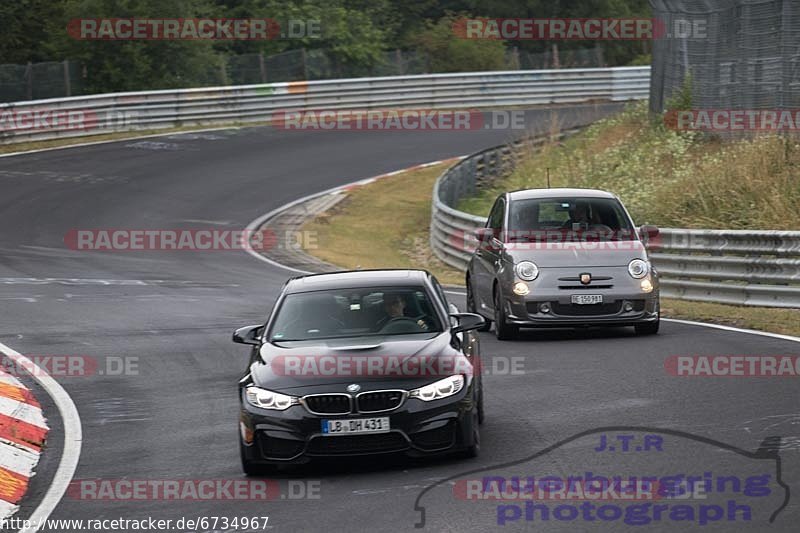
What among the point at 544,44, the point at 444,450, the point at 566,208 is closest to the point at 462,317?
the point at 444,450

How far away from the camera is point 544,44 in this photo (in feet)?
235

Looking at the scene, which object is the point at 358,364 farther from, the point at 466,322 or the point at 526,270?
the point at 526,270

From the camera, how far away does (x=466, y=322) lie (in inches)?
419

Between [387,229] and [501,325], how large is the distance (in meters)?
16.6

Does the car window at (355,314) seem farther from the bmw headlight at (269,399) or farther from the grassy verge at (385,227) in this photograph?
the grassy verge at (385,227)

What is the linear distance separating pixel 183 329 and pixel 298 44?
133 ft

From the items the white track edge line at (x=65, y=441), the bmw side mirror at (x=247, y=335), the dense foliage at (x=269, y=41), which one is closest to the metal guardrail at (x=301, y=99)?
the dense foliage at (x=269, y=41)

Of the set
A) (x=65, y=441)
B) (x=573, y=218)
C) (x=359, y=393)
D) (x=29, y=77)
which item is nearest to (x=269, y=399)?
(x=359, y=393)

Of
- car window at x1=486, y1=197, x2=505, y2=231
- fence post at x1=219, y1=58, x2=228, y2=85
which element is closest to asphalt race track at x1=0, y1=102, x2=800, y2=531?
car window at x1=486, y1=197, x2=505, y2=231

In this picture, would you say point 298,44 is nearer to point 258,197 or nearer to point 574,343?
point 258,197

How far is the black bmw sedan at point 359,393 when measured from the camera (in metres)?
9.34

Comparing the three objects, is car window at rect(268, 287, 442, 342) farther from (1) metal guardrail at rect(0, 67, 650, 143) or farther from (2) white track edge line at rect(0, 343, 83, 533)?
(1) metal guardrail at rect(0, 67, 650, 143)

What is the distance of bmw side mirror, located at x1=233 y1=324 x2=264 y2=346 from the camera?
1057 cm

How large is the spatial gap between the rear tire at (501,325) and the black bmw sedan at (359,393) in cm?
558
